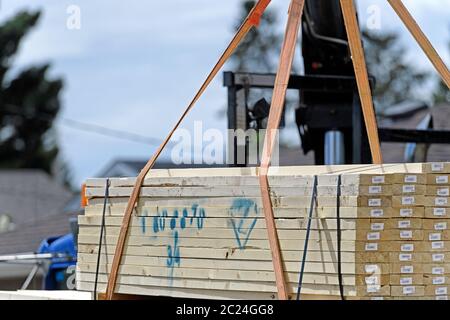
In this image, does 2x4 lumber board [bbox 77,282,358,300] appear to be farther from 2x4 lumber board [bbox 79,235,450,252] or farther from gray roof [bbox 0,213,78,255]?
gray roof [bbox 0,213,78,255]

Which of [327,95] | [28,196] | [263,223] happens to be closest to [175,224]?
[263,223]

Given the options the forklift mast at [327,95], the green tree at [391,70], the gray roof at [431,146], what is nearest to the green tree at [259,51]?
the green tree at [391,70]

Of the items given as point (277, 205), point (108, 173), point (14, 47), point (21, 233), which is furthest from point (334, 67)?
point (14, 47)

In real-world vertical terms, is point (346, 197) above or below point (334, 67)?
below

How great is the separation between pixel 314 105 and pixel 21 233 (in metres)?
8.89

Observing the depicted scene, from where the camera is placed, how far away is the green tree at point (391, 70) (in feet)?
152

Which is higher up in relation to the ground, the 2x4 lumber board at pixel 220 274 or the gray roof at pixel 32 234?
the gray roof at pixel 32 234

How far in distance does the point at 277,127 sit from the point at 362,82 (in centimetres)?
78

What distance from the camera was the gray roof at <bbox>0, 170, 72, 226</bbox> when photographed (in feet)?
117

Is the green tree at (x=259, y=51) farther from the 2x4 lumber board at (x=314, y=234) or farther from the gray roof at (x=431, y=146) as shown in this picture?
the 2x4 lumber board at (x=314, y=234)

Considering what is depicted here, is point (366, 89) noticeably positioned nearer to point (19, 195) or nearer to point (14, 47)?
point (19, 195)

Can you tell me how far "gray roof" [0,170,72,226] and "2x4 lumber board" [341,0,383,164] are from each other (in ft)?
94.1

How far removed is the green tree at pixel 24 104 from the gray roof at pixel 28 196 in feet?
17.7

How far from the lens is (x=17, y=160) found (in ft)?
150
